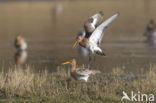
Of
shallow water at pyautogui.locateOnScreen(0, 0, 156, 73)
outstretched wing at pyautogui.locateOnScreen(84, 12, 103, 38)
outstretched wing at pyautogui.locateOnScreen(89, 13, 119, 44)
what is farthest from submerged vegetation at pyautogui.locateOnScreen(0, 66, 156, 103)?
shallow water at pyautogui.locateOnScreen(0, 0, 156, 73)

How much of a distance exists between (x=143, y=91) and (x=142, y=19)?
89.0 ft

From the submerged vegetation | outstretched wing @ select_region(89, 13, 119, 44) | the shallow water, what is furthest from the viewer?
the shallow water

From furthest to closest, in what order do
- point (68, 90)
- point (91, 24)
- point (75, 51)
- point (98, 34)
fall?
1. point (75, 51)
2. point (91, 24)
3. point (98, 34)
4. point (68, 90)

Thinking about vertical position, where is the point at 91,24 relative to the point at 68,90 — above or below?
above

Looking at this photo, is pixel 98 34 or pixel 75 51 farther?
pixel 75 51

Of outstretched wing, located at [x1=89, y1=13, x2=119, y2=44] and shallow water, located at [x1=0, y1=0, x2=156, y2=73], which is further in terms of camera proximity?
shallow water, located at [x1=0, y1=0, x2=156, y2=73]

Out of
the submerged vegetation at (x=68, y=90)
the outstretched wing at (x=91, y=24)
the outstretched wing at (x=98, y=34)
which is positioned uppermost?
the outstretched wing at (x=91, y=24)

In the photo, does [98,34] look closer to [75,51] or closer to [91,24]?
[91,24]

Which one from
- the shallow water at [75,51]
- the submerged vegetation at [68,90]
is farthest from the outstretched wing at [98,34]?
the shallow water at [75,51]

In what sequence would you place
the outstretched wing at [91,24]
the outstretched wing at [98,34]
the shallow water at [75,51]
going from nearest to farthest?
the outstretched wing at [98,34] → the outstretched wing at [91,24] → the shallow water at [75,51]

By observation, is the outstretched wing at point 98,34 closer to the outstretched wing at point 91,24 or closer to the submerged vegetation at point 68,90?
the outstretched wing at point 91,24

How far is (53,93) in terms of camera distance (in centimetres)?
1057

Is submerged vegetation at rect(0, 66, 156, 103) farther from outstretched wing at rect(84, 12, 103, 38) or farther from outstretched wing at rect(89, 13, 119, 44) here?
outstretched wing at rect(84, 12, 103, 38)

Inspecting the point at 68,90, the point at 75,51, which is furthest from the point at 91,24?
the point at 75,51
